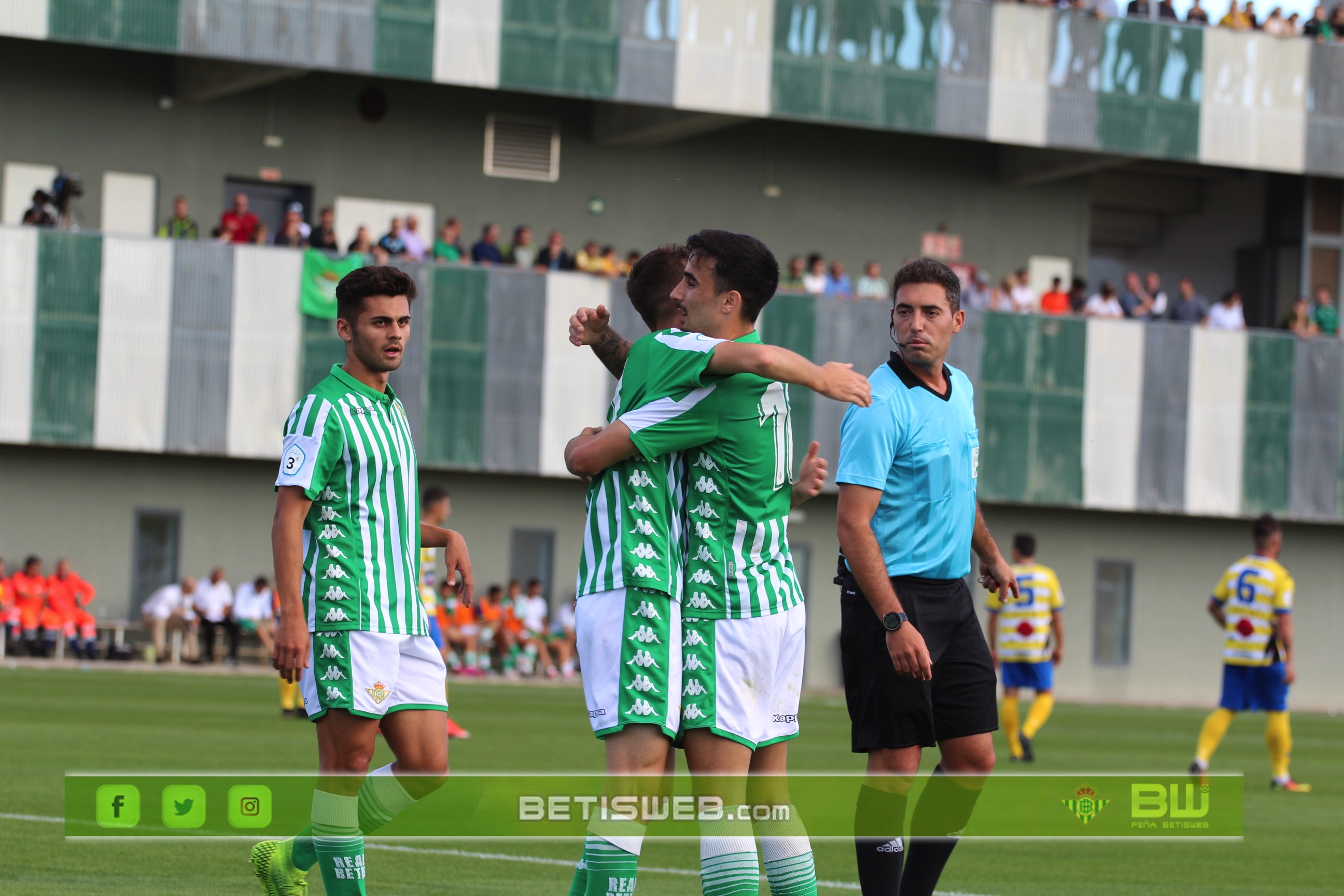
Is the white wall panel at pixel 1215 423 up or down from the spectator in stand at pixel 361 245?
down

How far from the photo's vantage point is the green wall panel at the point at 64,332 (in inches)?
1228

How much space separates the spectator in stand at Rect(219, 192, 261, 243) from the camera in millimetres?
32250

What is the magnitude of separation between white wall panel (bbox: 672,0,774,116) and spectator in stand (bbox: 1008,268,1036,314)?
556cm

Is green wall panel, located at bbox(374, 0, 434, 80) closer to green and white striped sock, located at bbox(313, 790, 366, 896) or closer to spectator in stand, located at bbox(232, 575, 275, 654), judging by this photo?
spectator in stand, located at bbox(232, 575, 275, 654)

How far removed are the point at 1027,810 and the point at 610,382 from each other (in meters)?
19.4

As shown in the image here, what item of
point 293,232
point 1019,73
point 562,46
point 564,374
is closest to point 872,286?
point 1019,73

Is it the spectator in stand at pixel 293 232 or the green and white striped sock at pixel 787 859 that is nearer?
the green and white striped sock at pixel 787 859

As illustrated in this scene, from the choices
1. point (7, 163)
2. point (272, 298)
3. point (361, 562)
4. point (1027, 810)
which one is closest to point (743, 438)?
point (361, 562)

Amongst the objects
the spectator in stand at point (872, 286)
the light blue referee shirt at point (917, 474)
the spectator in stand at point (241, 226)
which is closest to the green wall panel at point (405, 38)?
the spectator in stand at point (241, 226)

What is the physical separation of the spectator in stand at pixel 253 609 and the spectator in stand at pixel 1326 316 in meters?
20.1

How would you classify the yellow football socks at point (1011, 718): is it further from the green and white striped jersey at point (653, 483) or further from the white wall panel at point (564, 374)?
the white wall panel at point (564, 374)

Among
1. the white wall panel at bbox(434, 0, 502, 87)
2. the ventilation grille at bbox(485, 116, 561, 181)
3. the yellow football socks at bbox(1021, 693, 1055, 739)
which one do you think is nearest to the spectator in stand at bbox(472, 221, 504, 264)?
the white wall panel at bbox(434, 0, 502, 87)

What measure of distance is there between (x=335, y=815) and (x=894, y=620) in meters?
2.12

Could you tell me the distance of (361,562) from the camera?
7152mm
